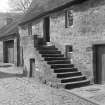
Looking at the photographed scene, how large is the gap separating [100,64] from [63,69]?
2192 millimetres

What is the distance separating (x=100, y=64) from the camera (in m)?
11.2

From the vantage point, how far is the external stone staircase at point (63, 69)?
1073 centimetres

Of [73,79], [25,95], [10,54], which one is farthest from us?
[10,54]

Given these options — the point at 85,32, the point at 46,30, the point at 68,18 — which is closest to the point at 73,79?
the point at 85,32

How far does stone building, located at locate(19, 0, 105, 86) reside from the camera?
11086 mm

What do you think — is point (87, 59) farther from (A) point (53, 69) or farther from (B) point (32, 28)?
(B) point (32, 28)

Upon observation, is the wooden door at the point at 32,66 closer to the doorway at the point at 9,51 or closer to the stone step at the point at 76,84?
the stone step at the point at 76,84

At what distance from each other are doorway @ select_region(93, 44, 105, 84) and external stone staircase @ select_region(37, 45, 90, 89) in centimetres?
63

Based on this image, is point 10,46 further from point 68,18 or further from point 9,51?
point 68,18

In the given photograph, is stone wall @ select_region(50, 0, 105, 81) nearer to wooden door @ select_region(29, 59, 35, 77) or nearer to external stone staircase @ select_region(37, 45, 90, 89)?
external stone staircase @ select_region(37, 45, 90, 89)

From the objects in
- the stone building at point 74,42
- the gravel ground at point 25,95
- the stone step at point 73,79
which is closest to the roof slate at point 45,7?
the stone building at point 74,42

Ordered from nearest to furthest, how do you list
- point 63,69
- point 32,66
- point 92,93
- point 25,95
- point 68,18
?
point 25,95 < point 92,93 < point 63,69 < point 68,18 < point 32,66

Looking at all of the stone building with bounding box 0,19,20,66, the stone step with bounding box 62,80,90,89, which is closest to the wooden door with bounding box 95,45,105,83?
the stone step with bounding box 62,80,90,89

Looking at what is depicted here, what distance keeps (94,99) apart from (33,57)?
6.23m
